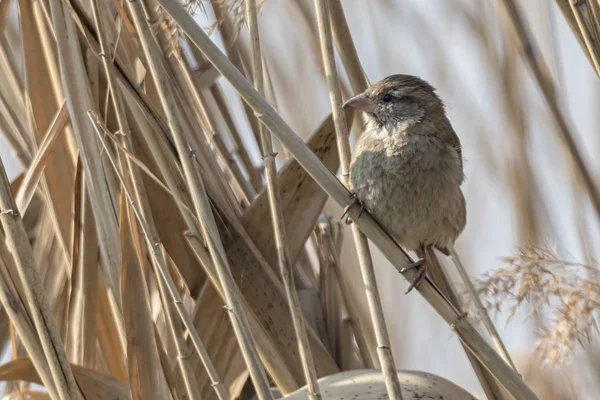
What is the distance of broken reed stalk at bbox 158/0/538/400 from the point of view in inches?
52.8

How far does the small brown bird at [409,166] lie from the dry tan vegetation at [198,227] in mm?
99

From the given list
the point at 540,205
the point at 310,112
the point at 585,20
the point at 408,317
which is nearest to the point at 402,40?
the point at 310,112

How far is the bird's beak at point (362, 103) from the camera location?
2.14 metres

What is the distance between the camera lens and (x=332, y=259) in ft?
8.40

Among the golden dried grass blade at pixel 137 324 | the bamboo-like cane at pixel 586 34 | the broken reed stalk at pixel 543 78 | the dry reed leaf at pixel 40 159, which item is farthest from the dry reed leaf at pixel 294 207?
the bamboo-like cane at pixel 586 34

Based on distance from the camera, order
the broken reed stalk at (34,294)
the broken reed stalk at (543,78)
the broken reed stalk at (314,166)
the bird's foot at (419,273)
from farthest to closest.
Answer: the broken reed stalk at (543,78), the bird's foot at (419,273), the broken reed stalk at (34,294), the broken reed stalk at (314,166)

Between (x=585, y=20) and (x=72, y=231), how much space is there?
138 centimetres

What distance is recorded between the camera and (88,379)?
1880mm

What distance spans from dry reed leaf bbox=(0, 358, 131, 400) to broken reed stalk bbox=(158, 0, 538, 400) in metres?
0.75

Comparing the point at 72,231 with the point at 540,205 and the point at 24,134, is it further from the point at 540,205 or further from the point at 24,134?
the point at 540,205

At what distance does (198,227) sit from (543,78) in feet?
3.91

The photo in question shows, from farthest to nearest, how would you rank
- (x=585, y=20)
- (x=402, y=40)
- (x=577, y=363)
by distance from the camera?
(x=402, y=40), (x=577, y=363), (x=585, y=20)

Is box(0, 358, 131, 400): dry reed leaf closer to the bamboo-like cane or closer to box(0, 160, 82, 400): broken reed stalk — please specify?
box(0, 160, 82, 400): broken reed stalk

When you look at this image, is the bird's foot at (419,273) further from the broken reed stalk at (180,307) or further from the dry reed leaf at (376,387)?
the broken reed stalk at (180,307)
